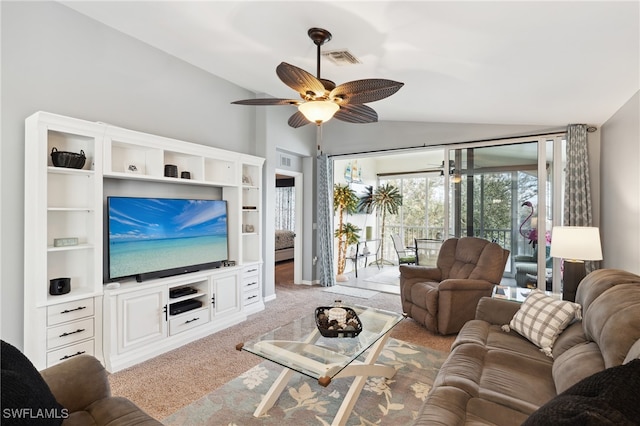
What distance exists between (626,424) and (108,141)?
11.5 ft

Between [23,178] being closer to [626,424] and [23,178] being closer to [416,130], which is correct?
[626,424]

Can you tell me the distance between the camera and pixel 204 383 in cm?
257

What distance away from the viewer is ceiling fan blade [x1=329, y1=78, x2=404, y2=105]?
2170 mm

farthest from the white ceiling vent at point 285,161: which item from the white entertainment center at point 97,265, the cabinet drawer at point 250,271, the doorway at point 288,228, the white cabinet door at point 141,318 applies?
the white cabinet door at point 141,318

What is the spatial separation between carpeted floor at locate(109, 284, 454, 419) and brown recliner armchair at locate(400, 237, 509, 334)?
0.19 metres

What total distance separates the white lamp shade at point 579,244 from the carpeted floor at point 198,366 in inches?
55.1

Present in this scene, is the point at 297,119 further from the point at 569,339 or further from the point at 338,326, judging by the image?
the point at 569,339

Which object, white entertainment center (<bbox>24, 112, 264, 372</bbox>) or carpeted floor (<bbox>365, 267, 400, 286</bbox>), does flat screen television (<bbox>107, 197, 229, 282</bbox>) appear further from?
carpeted floor (<bbox>365, 267, 400, 286</bbox>)

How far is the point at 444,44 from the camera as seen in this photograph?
2.42 meters

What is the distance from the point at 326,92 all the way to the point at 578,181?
135 inches

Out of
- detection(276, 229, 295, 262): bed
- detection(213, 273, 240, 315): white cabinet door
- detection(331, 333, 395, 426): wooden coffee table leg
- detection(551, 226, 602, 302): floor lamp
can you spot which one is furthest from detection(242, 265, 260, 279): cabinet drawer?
detection(276, 229, 295, 262): bed

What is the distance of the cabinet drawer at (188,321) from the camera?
10.8ft

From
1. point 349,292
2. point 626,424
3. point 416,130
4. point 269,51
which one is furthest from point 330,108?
point 349,292

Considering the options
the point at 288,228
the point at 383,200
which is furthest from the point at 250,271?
the point at 288,228
